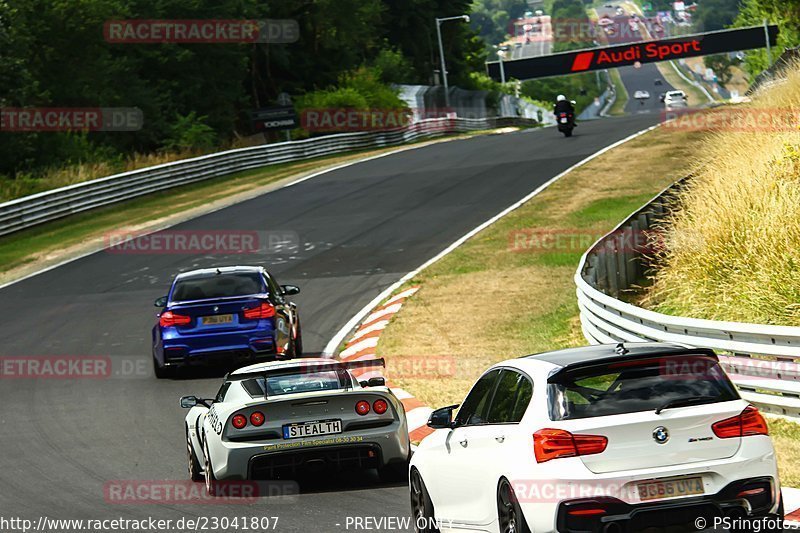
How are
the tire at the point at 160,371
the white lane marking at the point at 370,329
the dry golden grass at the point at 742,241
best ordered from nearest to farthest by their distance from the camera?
the dry golden grass at the point at 742,241 < the tire at the point at 160,371 < the white lane marking at the point at 370,329

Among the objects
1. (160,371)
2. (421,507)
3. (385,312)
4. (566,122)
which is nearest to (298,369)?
(421,507)

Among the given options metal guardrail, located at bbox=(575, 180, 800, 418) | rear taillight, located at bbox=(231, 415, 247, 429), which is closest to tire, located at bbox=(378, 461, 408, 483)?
rear taillight, located at bbox=(231, 415, 247, 429)

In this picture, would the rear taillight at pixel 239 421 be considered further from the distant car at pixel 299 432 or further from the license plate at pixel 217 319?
the license plate at pixel 217 319

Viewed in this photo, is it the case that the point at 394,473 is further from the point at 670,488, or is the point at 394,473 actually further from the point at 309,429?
the point at 670,488

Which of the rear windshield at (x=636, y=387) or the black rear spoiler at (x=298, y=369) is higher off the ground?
the rear windshield at (x=636, y=387)

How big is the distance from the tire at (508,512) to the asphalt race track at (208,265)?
2122 millimetres

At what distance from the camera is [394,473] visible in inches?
427

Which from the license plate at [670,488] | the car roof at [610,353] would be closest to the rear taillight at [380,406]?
the car roof at [610,353]

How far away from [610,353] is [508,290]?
555 inches

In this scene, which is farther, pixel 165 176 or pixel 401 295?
pixel 165 176

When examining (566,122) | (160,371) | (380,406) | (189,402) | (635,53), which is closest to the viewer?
(380,406)

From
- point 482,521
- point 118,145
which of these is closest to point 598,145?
point 118,145

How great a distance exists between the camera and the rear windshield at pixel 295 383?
1063 centimetres

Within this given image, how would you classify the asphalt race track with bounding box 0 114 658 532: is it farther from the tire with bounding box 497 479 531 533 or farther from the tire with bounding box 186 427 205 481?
the tire with bounding box 497 479 531 533
